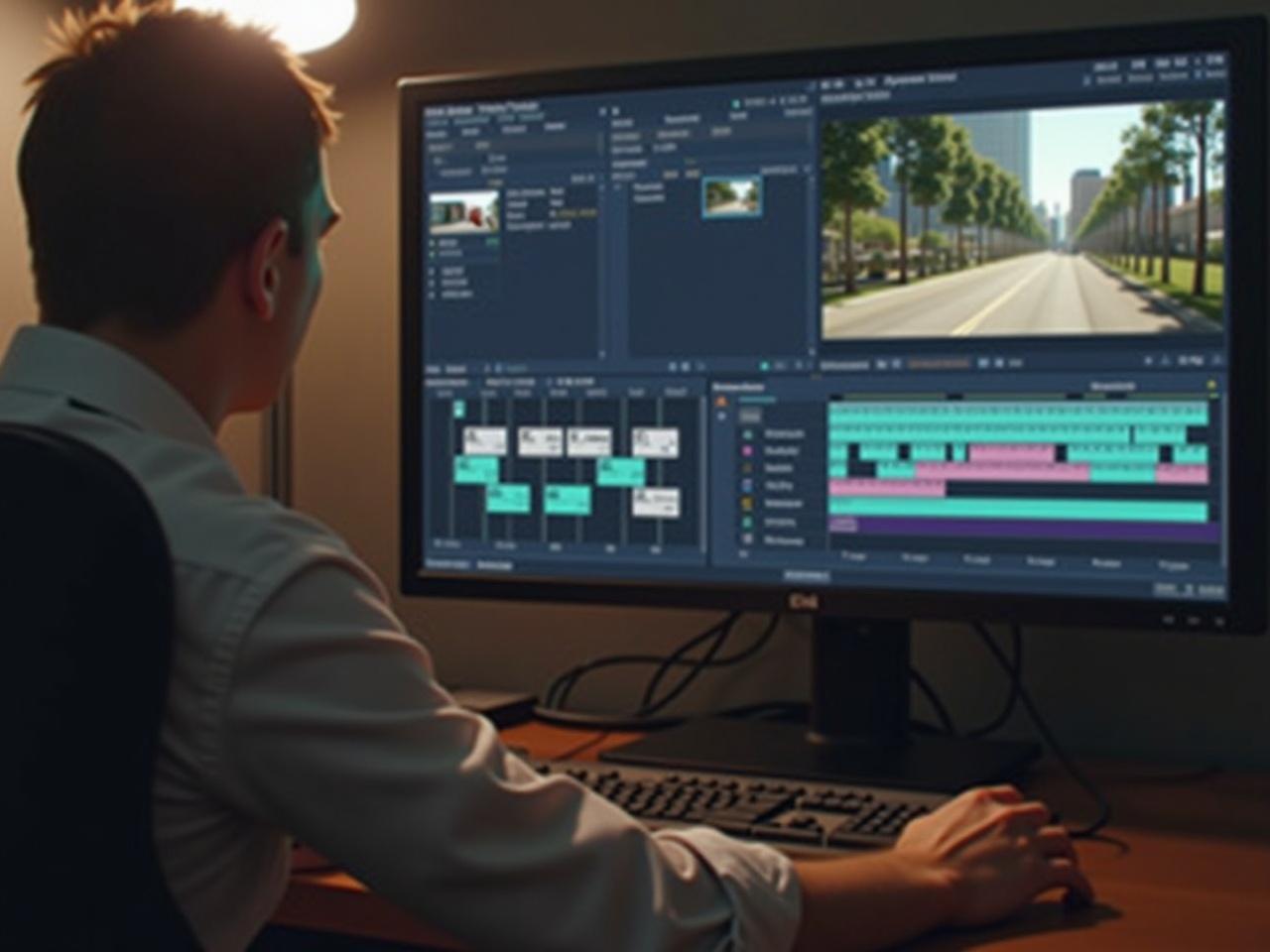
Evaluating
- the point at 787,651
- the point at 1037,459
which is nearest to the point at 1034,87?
the point at 1037,459

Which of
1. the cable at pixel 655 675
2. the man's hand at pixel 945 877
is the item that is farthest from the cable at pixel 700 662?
the man's hand at pixel 945 877

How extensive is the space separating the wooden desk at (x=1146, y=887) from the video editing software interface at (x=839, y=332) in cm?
18

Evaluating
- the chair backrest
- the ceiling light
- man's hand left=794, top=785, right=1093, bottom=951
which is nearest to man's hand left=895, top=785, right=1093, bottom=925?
man's hand left=794, top=785, right=1093, bottom=951

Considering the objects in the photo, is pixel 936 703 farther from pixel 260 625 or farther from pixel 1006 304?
pixel 260 625

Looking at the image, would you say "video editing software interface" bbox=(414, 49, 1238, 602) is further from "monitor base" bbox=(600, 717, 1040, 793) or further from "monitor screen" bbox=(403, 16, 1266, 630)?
"monitor base" bbox=(600, 717, 1040, 793)

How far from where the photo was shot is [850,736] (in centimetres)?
146

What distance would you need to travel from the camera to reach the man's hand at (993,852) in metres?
1.04

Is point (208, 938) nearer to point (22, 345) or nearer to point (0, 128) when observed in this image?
point (22, 345)

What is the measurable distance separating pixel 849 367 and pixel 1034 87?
0.91 ft

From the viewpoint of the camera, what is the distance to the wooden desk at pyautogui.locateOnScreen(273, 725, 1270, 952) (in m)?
1.01

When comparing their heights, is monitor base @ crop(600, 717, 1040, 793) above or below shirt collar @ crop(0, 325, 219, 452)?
below

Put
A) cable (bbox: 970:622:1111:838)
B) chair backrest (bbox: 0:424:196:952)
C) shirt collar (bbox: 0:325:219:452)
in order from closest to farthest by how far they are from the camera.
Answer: chair backrest (bbox: 0:424:196:952) → shirt collar (bbox: 0:325:219:452) → cable (bbox: 970:622:1111:838)

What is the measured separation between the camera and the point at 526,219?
1544 millimetres

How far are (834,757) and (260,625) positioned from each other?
0.72m
